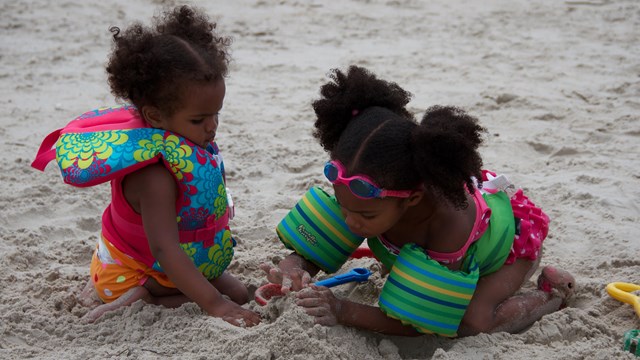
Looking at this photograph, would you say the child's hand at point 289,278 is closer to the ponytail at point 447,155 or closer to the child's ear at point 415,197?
the child's ear at point 415,197

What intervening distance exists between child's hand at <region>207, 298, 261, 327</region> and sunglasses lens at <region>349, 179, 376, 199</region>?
0.65 meters

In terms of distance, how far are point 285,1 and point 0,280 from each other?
19.0ft

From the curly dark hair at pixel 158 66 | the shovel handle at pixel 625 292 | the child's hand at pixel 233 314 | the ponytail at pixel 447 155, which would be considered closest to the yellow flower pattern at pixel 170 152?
the curly dark hair at pixel 158 66

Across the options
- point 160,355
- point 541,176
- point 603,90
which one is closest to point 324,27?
point 603,90

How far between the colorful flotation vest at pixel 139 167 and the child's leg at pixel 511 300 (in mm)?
1034

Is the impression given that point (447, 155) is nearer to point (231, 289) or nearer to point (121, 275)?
point (231, 289)

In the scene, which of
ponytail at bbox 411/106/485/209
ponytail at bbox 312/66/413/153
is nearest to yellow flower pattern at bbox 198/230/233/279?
ponytail at bbox 312/66/413/153

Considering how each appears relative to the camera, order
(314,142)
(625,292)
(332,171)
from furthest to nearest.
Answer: (314,142) < (625,292) < (332,171)

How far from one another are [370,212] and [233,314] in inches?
26.0

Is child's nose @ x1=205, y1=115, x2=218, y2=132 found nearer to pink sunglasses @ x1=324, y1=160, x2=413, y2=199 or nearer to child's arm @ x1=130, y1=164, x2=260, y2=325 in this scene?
child's arm @ x1=130, y1=164, x2=260, y2=325

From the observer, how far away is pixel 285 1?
27.9ft

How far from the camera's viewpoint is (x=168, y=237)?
285cm

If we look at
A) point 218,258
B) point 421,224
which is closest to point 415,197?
point 421,224

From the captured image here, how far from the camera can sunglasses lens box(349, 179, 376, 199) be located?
2.64 metres
